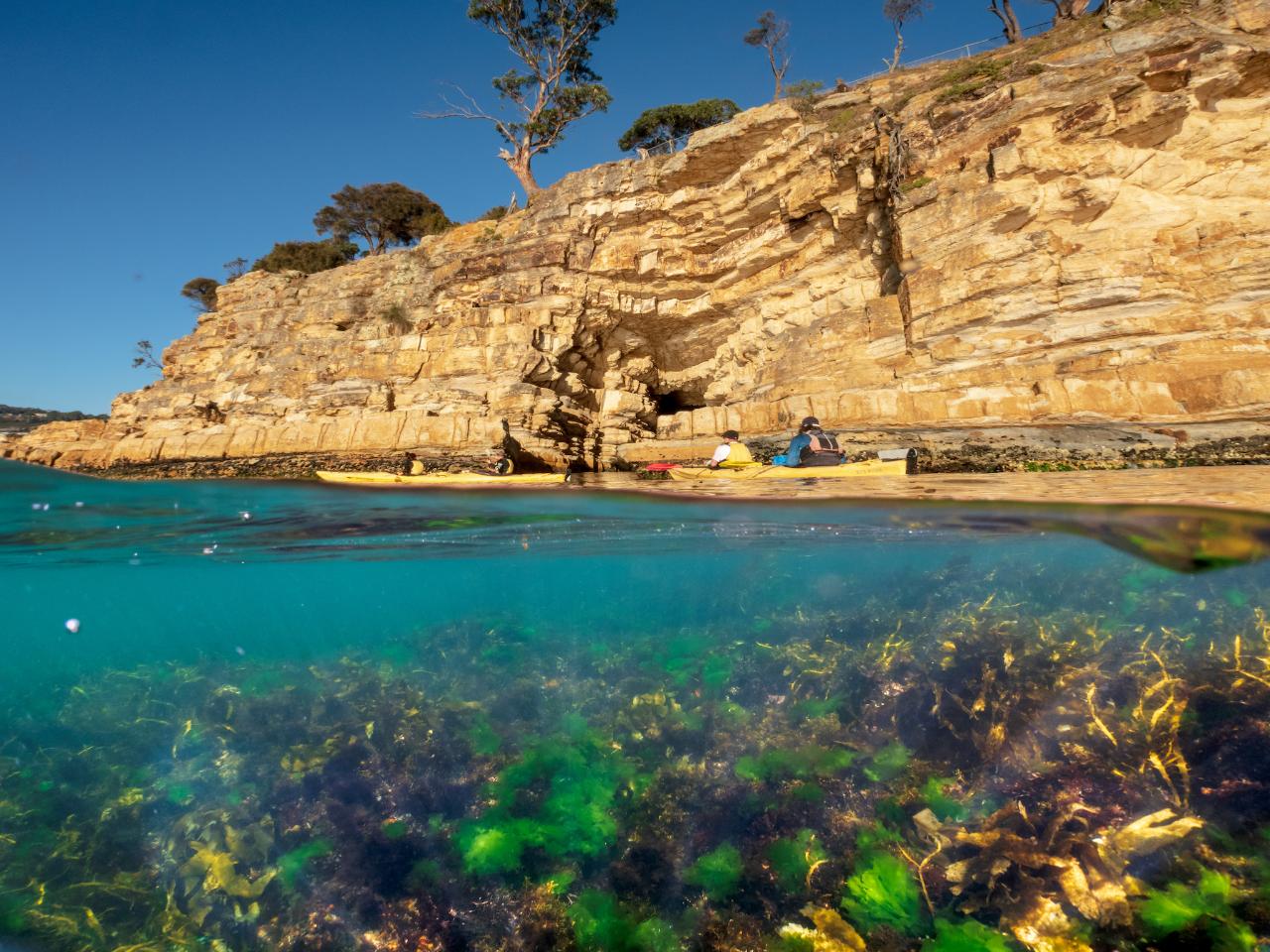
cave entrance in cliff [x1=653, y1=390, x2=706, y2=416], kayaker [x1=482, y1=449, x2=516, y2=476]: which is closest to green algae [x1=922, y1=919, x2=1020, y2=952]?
kayaker [x1=482, y1=449, x2=516, y2=476]

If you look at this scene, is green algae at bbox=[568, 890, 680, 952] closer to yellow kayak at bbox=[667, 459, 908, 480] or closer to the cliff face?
yellow kayak at bbox=[667, 459, 908, 480]

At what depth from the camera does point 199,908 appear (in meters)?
3.73

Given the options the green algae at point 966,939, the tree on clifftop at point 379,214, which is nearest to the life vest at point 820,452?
the green algae at point 966,939

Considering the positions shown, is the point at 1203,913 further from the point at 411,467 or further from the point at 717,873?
the point at 411,467

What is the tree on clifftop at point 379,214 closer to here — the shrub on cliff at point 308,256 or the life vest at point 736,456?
the shrub on cliff at point 308,256

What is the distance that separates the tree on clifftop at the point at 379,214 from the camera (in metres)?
38.1

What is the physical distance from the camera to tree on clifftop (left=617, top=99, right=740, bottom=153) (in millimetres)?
33219

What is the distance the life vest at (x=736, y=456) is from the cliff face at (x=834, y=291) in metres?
3.66

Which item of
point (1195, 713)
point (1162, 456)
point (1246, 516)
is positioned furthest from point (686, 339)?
point (1195, 713)

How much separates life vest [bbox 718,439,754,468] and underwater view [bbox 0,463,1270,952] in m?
2.35

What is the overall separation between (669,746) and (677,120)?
122ft

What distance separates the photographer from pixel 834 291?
18.2 m

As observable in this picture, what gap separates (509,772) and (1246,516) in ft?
29.4

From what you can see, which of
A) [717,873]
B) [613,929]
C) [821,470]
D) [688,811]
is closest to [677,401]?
[821,470]
